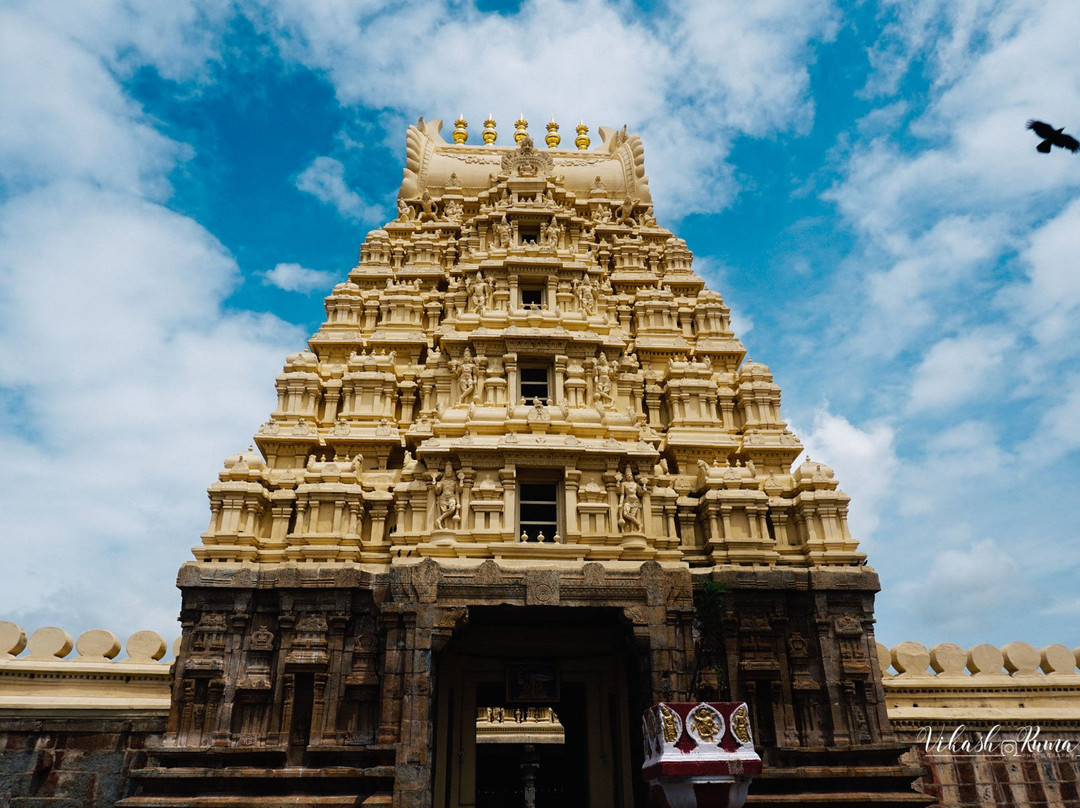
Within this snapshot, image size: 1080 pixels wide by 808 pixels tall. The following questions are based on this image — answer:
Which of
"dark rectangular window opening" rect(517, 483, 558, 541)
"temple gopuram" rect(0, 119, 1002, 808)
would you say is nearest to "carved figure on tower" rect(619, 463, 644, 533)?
"temple gopuram" rect(0, 119, 1002, 808)

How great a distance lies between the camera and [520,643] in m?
17.1

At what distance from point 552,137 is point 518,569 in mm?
21076

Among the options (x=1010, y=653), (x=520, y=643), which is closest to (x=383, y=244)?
(x=520, y=643)

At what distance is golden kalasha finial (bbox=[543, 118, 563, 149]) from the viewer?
30578mm

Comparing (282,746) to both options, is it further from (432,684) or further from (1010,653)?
(1010,653)

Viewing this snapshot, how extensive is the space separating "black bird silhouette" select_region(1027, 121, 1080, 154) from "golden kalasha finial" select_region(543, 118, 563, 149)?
22487mm

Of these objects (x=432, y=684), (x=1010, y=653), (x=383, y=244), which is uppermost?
(x=383, y=244)

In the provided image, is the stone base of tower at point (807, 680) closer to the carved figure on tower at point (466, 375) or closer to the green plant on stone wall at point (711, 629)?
the green plant on stone wall at point (711, 629)

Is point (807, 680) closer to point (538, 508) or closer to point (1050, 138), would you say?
point (538, 508)

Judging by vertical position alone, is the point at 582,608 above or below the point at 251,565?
below

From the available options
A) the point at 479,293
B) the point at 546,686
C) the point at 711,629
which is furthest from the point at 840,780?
the point at 479,293

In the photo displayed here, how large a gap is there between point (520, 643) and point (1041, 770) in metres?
11.4

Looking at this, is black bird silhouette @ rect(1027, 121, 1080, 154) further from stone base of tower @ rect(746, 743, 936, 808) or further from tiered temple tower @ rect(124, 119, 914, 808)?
stone base of tower @ rect(746, 743, 936, 808)

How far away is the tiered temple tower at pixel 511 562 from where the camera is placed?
14.6 meters
